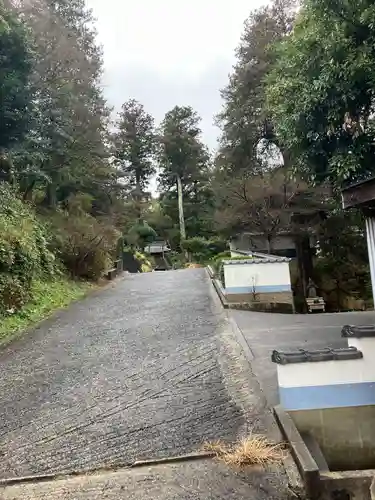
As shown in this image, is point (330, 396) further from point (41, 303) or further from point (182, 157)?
point (182, 157)

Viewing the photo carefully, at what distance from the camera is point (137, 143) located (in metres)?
37.0

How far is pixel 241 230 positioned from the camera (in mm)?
16422

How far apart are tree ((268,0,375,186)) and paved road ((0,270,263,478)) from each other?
3.33m

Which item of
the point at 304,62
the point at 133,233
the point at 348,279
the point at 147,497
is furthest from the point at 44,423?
the point at 133,233

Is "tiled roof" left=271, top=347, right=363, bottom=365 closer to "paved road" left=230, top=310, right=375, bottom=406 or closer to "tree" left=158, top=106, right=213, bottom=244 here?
"paved road" left=230, top=310, right=375, bottom=406

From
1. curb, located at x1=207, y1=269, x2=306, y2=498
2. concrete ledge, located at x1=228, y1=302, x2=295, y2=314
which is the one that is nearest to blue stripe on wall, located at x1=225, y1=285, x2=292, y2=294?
concrete ledge, located at x1=228, y1=302, x2=295, y2=314

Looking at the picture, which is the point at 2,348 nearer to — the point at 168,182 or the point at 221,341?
the point at 221,341

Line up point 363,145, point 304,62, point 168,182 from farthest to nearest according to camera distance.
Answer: point 168,182, point 304,62, point 363,145

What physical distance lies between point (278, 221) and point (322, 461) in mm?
11786

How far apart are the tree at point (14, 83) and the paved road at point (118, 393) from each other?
6.88 m

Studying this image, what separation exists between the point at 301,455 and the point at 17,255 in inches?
290

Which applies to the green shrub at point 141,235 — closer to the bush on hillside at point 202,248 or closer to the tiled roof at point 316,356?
the bush on hillside at point 202,248

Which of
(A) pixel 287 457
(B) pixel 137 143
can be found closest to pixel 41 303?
(A) pixel 287 457

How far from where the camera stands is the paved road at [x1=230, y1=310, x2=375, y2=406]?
4884mm
